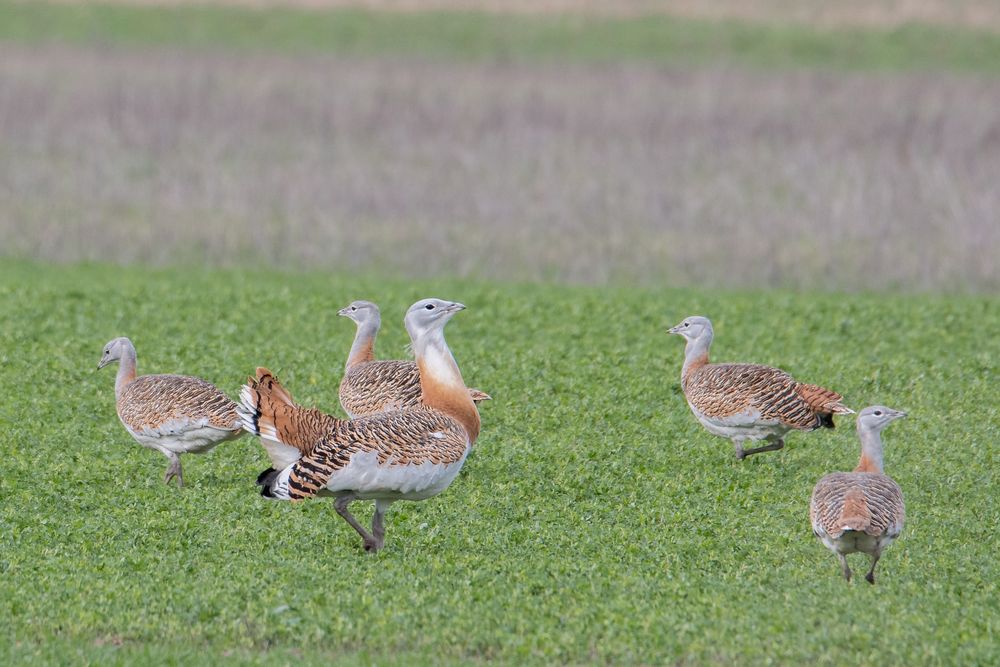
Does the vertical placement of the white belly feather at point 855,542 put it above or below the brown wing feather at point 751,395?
above

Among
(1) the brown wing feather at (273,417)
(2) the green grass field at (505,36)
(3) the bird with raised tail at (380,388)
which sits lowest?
(2) the green grass field at (505,36)

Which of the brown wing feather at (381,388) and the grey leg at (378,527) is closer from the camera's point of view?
the grey leg at (378,527)

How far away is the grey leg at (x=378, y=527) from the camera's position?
27.5 feet

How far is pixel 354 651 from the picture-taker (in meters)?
7.01

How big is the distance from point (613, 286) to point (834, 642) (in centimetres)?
1096

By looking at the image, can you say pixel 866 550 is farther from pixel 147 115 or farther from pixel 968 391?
pixel 147 115

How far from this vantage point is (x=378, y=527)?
8.44 meters

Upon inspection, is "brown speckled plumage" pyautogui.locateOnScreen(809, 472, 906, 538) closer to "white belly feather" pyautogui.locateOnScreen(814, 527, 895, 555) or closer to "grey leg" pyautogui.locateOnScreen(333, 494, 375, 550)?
"white belly feather" pyautogui.locateOnScreen(814, 527, 895, 555)

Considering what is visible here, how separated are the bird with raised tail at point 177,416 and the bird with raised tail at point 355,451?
1.01 m

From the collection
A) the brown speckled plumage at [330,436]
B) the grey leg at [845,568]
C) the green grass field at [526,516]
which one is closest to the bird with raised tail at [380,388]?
the green grass field at [526,516]

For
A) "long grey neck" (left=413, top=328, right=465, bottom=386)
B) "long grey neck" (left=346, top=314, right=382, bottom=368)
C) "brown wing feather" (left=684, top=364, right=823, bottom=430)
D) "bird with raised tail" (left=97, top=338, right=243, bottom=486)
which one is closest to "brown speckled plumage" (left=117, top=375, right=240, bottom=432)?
"bird with raised tail" (left=97, top=338, right=243, bottom=486)

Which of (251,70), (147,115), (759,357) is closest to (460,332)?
(759,357)

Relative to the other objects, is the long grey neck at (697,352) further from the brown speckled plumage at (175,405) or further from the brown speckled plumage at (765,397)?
the brown speckled plumage at (175,405)

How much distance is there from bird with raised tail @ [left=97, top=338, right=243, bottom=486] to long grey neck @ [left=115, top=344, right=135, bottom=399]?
627 mm
